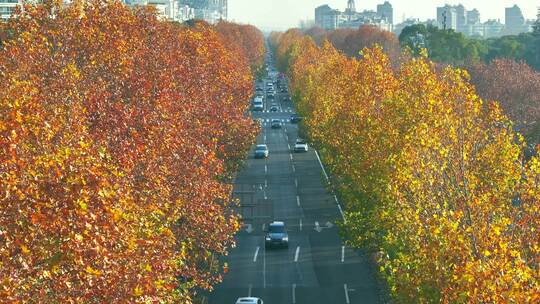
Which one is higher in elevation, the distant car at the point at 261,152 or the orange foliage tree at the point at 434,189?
the orange foliage tree at the point at 434,189

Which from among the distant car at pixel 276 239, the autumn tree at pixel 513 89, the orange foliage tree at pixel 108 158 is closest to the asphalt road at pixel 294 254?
the distant car at pixel 276 239

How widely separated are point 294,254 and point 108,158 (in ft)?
92.6

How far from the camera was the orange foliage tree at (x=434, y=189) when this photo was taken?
19844 millimetres

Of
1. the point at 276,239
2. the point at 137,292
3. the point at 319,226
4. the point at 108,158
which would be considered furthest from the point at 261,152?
the point at 137,292

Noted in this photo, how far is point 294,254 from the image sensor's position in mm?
50469

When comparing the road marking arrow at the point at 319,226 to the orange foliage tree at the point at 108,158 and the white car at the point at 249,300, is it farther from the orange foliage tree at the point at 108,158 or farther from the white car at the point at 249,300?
the white car at the point at 249,300

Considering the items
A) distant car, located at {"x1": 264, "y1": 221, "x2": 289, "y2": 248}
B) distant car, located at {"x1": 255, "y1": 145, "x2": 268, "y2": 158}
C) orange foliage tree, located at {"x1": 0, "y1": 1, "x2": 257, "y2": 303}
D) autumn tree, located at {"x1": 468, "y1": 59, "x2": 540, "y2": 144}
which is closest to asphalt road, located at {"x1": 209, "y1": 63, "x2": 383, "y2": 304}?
distant car, located at {"x1": 264, "y1": 221, "x2": 289, "y2": 248}

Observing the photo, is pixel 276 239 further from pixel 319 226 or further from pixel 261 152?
pixel 261 152

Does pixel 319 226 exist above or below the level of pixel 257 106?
below

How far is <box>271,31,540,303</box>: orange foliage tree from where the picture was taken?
65.1 ft

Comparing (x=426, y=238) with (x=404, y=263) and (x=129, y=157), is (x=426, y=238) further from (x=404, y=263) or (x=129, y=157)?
(x=129, y=157)

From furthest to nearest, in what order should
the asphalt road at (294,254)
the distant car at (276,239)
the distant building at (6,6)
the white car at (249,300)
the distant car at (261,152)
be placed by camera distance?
the distant building at (6,6) < the distant car at (261,152) < the distant car at (276,239) < the asphalt road at (294,254) < the white car at (249,300)

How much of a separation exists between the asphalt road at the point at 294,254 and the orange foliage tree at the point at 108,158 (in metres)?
4.02

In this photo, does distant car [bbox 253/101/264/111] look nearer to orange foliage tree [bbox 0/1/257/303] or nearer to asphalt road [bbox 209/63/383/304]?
asphalt road [bbox 209/63/383/304]
